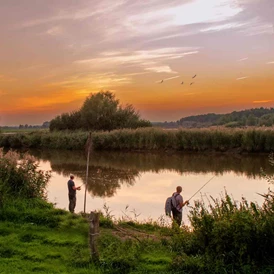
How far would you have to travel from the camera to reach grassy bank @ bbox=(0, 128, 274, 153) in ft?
118

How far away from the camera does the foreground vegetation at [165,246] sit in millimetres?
6414

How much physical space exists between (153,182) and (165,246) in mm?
13177

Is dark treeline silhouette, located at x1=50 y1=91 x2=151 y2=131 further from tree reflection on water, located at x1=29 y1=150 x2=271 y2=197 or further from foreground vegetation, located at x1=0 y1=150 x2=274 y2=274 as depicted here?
foreground vegetation, located at x1=0 y1=150 x2=274 y2=274

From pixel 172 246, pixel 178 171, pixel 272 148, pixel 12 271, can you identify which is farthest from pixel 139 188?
pixel 272 148

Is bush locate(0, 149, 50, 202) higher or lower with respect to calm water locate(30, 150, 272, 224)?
higher

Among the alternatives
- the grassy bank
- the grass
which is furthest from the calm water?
the grassy bank

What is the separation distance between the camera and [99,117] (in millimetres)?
56906

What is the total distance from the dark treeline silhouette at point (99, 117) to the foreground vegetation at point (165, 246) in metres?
47.3

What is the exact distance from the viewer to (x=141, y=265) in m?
6.92

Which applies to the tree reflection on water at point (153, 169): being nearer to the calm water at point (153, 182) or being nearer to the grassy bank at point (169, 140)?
the calm water at point (153, 182)

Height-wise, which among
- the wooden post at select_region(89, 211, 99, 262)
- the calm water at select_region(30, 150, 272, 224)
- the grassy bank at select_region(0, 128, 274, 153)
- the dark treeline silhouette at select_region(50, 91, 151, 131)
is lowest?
the calm water at select_region(30, 150, 272, 224)

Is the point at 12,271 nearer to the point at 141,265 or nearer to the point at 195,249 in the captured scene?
the point at 141,265

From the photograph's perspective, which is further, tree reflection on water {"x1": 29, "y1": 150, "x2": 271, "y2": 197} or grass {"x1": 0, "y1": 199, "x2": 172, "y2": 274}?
tree reflection on water {"x1": 29, "y1": 150, "x2": 271, "y2": 197}

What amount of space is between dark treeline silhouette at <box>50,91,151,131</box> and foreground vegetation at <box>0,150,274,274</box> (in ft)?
155
